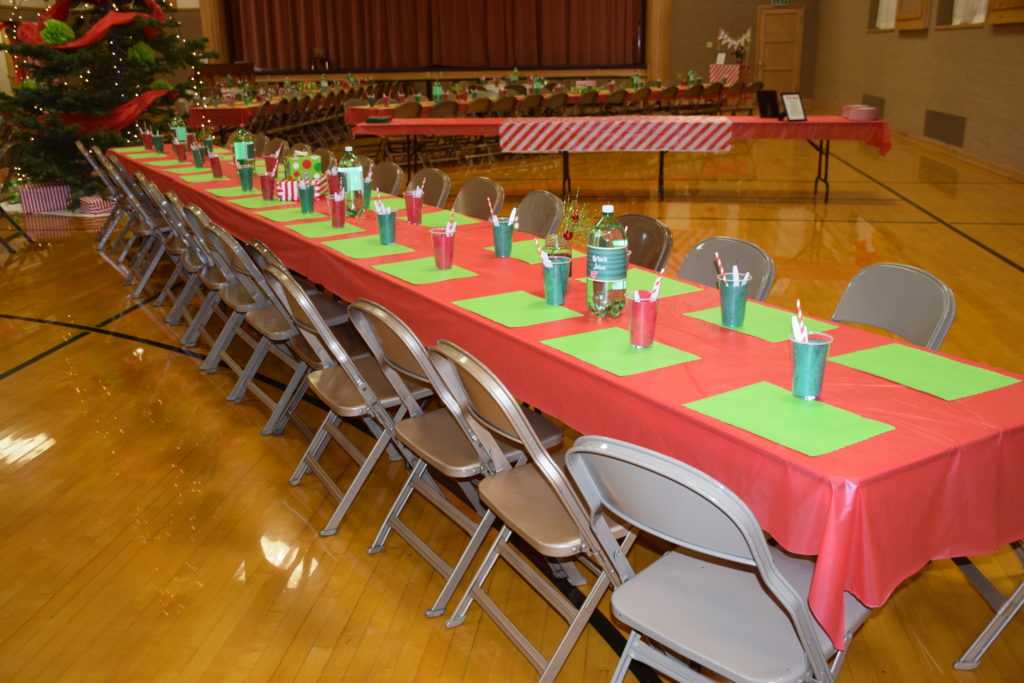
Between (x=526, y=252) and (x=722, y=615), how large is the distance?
207 centimetres

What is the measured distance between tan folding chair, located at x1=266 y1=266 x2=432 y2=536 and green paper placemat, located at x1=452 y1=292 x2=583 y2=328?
35cm

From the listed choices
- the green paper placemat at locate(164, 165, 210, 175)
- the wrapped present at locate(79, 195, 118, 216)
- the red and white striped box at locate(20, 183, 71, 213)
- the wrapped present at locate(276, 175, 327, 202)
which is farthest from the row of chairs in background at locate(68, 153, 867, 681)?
the red and white striped box at locate(20, 183, 71, 213)

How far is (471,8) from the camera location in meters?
19.2

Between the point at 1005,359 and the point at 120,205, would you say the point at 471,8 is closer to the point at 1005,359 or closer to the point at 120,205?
the point at 120,205

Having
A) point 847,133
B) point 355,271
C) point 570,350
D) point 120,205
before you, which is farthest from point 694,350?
point 847,133

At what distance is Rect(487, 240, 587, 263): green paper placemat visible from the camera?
140 inches

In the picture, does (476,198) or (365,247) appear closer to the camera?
(365,247)

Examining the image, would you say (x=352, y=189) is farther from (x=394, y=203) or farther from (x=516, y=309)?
(x=516, y=309)

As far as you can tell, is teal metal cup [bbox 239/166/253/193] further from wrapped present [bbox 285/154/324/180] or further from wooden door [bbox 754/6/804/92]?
wooden door [bbox 754/6/804/92]

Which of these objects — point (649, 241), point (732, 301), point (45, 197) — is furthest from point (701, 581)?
point (45, 197)

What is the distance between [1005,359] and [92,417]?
14.3 ft

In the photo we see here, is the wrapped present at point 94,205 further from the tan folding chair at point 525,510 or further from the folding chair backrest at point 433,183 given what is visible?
the tan folding chair at point 525,510

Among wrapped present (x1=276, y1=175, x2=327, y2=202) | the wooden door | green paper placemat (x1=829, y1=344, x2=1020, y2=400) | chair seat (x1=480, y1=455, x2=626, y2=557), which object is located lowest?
chair seat (x1=480, y1=455, x2=626, y2=557)

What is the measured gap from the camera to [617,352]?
2.42 metres
